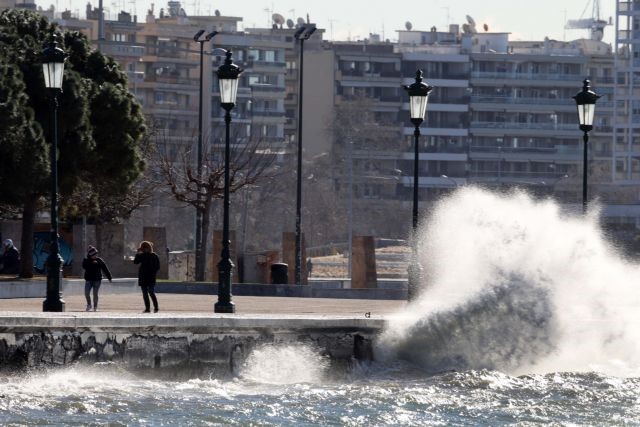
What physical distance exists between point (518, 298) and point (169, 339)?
21.4 feet

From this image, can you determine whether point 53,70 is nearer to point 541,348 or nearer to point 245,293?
point 541,348

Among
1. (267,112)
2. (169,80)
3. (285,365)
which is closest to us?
(285,365)

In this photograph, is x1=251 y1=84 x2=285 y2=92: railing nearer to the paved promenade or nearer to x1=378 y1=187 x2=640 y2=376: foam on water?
the paved promenade

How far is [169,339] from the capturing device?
26.0 m

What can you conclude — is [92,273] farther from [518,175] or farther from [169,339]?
[518,175]

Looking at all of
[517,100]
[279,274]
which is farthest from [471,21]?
[279,274]

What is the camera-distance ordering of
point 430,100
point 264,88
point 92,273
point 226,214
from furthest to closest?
point 430,100, point 264,88, point 92,273, point 226,214

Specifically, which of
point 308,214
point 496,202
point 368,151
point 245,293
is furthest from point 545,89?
point 496,202

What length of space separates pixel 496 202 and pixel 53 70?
8.56 m

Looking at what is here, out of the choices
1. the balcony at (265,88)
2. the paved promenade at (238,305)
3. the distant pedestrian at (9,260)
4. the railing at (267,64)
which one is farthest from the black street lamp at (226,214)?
the railing at (267,64)

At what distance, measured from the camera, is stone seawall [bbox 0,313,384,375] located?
24.4 meters

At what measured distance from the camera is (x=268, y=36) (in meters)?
156

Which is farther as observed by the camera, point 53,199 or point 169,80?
point 169,80

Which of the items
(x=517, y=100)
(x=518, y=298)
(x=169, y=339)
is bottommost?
(x=169, y=339)
